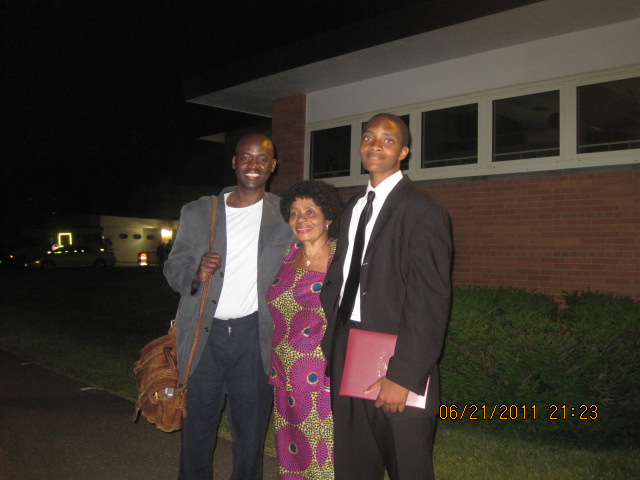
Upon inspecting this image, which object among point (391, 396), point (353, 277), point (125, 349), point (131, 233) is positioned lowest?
point (125, 349)

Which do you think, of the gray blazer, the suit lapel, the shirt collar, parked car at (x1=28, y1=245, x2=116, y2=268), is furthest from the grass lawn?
parked car at (x1=28, y1=245, x2=116, y2=268)

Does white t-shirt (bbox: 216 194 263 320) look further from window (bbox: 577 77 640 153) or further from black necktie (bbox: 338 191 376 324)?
window (bbox: 577 77 640 153)

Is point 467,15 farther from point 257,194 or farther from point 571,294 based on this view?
point 257,194

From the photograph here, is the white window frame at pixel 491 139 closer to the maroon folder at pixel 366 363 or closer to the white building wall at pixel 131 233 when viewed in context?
the maroon folder at pixel 366 363

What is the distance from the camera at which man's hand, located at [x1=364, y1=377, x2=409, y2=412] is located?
2105 millimetres

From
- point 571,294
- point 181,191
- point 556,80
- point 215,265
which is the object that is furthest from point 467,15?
point 181,191

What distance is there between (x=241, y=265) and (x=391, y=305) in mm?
1089

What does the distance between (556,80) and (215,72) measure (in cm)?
480

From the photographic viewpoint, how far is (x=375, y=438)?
7.62 ft

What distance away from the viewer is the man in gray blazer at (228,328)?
297 centimetres

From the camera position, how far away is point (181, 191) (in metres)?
51.5

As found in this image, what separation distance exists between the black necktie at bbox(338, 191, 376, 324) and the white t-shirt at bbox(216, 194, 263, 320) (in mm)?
779

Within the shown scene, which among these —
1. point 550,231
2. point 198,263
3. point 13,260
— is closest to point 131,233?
point 13,260

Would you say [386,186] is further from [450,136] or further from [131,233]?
[131,233]
